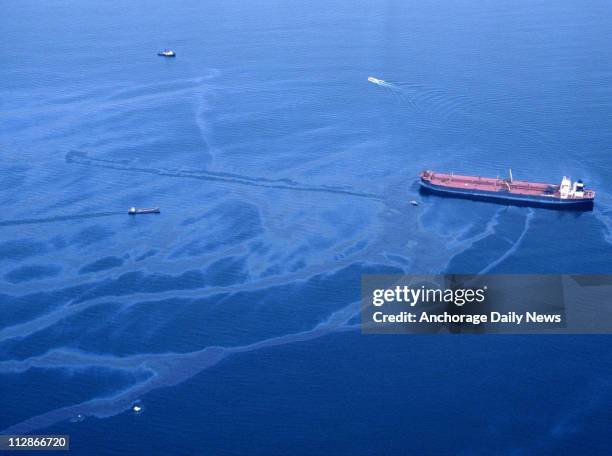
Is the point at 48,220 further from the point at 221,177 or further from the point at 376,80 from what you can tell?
the point at 376,80

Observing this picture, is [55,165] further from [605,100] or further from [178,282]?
[605,100]

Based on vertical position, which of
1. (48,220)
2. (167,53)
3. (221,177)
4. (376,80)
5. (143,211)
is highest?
(167,53)

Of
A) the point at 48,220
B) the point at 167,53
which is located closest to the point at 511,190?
the point at 48,220

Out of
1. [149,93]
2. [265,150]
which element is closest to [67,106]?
[149,93]

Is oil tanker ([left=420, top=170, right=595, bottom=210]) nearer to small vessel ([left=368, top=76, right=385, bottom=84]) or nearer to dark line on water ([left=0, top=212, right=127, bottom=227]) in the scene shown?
small vessel ([left=368, top=76, right=385, bottom=84])

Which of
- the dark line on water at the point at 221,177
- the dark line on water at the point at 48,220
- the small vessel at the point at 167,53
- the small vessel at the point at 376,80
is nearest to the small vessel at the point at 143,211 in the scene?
the dark line on water at the point at 48,220

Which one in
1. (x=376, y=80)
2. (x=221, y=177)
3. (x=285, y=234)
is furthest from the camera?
(x=376, y=80)
